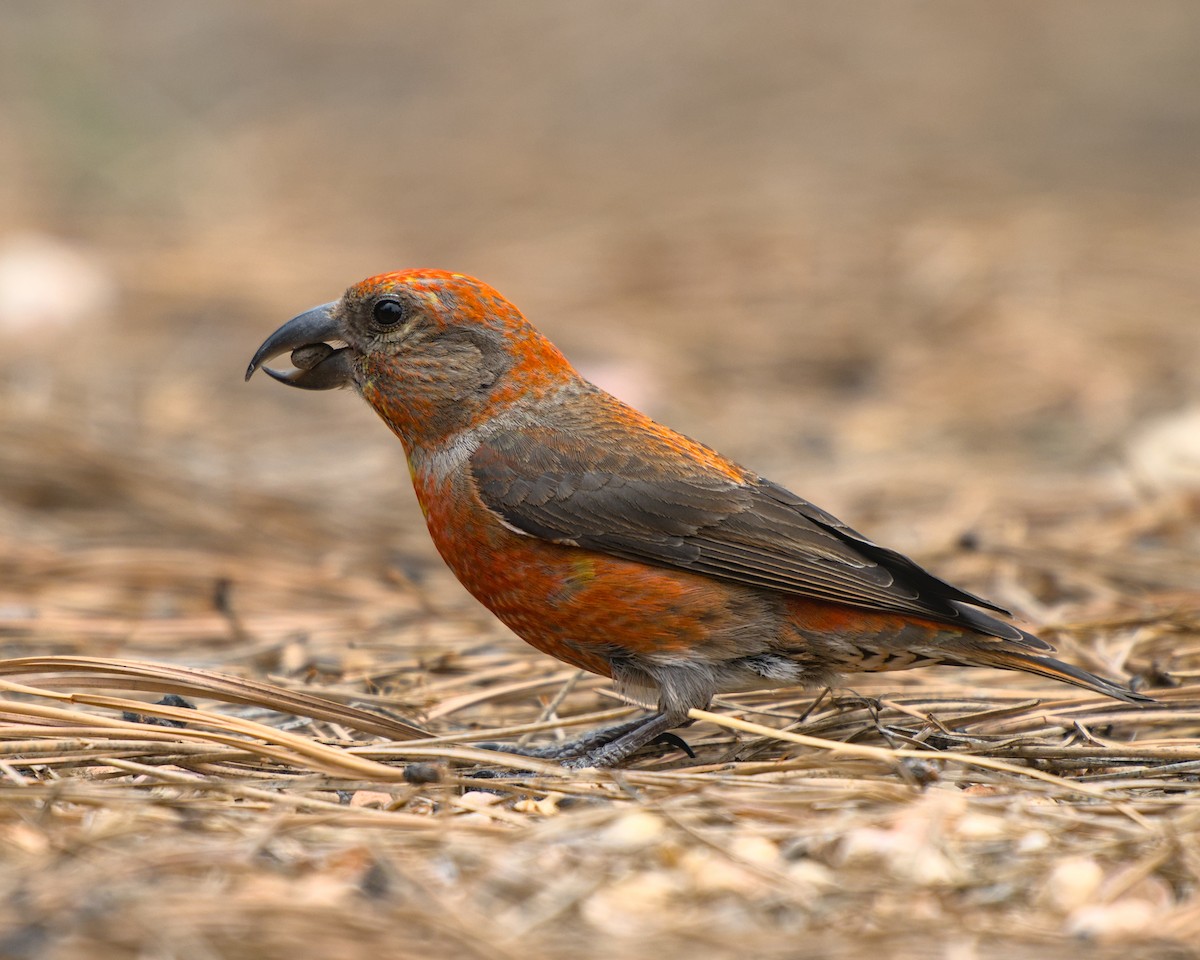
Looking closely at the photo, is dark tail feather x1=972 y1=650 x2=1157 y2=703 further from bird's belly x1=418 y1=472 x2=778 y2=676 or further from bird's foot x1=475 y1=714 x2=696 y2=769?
bird's foot x1=475 y1=714 x2=696 y2=769

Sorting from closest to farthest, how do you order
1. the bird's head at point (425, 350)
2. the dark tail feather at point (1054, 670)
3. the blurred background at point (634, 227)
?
1. the dark tail feather at point (1054, 670)
2. the bird's head at point (425, 350)
3. the blurred background at point (634, 227)

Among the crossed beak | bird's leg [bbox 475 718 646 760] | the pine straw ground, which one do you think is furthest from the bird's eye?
bird's leg [bbox 475 718 646 760]

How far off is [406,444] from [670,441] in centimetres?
76

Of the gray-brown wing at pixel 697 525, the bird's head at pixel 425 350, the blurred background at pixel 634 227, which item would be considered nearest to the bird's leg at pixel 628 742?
the gray-brown wing at pixel 697 525

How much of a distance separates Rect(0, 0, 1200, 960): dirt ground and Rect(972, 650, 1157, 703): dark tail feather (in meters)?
0.14

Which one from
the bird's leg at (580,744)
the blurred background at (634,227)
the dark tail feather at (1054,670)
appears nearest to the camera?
the dark tail feather at (1054,670)

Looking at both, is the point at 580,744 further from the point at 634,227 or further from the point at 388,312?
the point at 634,227

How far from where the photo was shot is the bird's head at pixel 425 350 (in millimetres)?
4113

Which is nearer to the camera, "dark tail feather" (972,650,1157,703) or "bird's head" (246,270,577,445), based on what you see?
"dark tail feather" (972,650,1157,703)

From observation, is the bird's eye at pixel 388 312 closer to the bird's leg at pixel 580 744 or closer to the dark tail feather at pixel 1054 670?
the bird's leg at pixel 580 744

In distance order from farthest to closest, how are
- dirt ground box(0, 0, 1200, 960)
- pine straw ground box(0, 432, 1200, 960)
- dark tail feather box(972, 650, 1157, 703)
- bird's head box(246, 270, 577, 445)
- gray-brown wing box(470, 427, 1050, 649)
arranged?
bird's head box(246, 270, 577, 445), gray-brown wing box(470, 427, 1050, 649), dark tail feather box(972, 650, 1157, 703), dirt ground box(0, 0, 1200, 960), pine straw ground box(0, 432, 1200, 960)

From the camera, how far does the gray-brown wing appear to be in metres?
3.63

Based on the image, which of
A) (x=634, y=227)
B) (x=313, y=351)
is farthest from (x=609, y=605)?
(x=634, y=227)

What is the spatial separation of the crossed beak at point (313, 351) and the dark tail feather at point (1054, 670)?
77.0 inches
